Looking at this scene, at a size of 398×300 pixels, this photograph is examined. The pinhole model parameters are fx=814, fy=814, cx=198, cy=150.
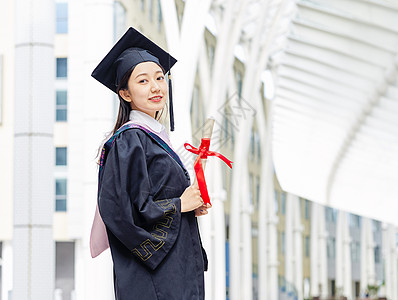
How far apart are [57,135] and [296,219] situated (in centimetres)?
1616

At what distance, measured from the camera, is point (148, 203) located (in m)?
3.83

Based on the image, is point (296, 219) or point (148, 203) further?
point (296, 219)

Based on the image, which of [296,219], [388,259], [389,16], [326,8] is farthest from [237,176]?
[388,259]

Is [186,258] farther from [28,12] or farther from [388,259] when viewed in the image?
[388,259]

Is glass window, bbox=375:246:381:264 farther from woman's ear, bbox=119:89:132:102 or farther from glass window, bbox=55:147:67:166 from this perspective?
woman's ear, bbox=119:89:132:102

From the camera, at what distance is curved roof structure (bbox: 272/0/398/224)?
1830 centimetres

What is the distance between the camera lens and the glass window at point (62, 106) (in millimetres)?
36406

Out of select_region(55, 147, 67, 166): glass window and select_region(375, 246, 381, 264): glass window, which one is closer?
select_region(55, 147, 67, 166): glass window

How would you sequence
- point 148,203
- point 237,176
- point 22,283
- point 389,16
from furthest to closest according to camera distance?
1. point 237,176
2. point 389,16
3. point 22,283
4. point 148,203

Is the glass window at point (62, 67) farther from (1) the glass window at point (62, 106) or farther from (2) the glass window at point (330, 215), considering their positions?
(2) the glass window at point (330, 215)

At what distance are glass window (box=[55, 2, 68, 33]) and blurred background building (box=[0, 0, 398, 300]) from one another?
9 cm

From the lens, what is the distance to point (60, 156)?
119ft

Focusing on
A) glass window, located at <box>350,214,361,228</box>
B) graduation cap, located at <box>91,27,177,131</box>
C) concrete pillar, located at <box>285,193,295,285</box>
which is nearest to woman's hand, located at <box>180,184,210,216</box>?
graduation cap, located at <box>91,27,177,131</box>

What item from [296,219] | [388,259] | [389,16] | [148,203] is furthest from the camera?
[388,259]
